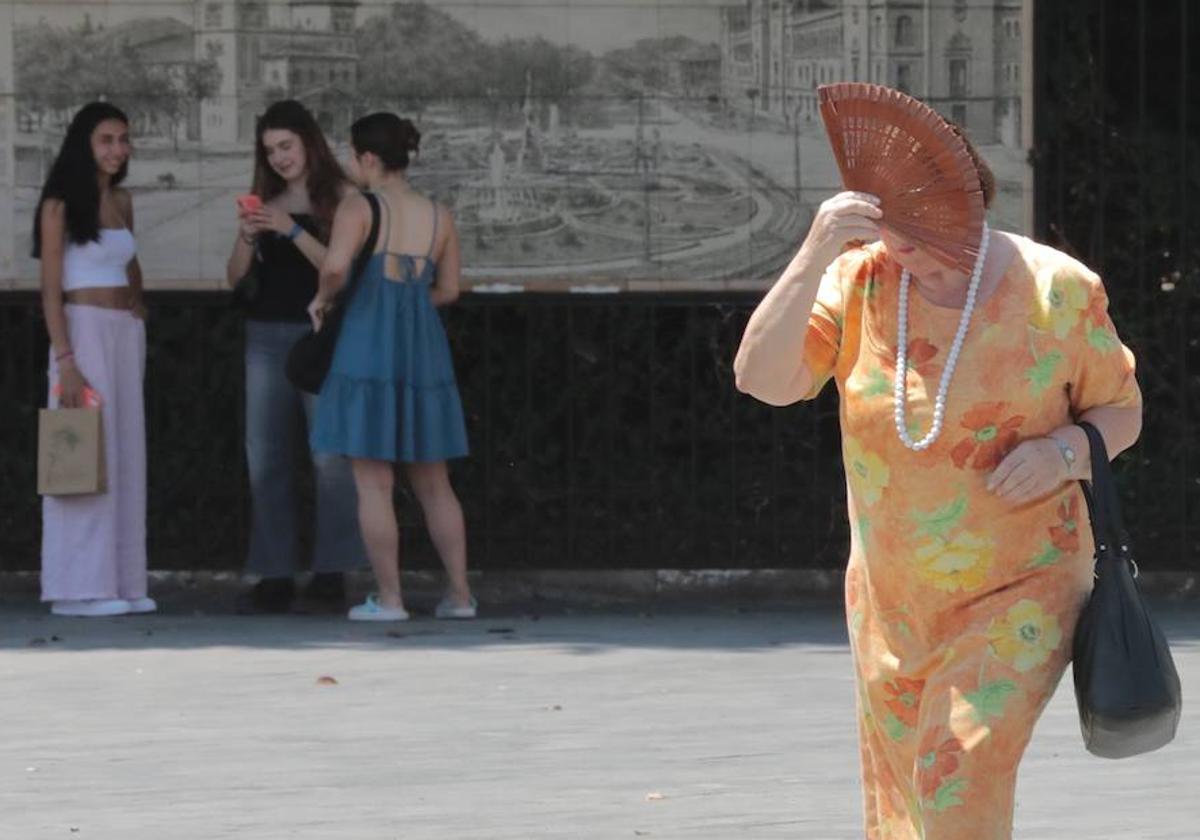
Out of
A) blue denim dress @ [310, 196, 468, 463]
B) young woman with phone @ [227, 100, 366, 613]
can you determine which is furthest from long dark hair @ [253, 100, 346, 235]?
blue denim dress @ [310, 196, 468, 463]

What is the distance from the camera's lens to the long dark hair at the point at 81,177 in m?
11.1

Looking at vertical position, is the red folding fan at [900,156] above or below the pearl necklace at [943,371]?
above

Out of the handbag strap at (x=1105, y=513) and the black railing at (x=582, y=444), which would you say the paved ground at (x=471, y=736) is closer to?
the black railing at (x=582, y=444)

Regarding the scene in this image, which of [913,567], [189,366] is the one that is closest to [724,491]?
[189,366]

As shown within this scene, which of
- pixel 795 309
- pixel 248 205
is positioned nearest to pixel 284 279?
pixel 248 205

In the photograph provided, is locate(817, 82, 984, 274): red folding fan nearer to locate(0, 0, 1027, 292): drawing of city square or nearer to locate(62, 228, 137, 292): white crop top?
locate(62, 228, 137, 292): white crop top

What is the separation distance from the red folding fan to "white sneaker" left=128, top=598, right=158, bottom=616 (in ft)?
23.2

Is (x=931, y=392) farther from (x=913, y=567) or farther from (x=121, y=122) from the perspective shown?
(x=121, y=122)

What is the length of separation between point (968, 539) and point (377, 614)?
21.1ft

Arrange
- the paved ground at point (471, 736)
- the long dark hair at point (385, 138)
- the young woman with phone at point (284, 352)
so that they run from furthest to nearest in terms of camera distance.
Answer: the young woman with phone at point (284, 352) → the long dark hair at point (385, 138) → the paved ground at point (471, 736)

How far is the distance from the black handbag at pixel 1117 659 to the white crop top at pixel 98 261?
6.96 meters

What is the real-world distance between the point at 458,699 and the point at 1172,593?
405cm

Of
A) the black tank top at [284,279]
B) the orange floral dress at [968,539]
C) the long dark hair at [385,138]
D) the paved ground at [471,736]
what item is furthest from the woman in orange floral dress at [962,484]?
the black tank top at [284,279]

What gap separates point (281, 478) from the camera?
11.4m
